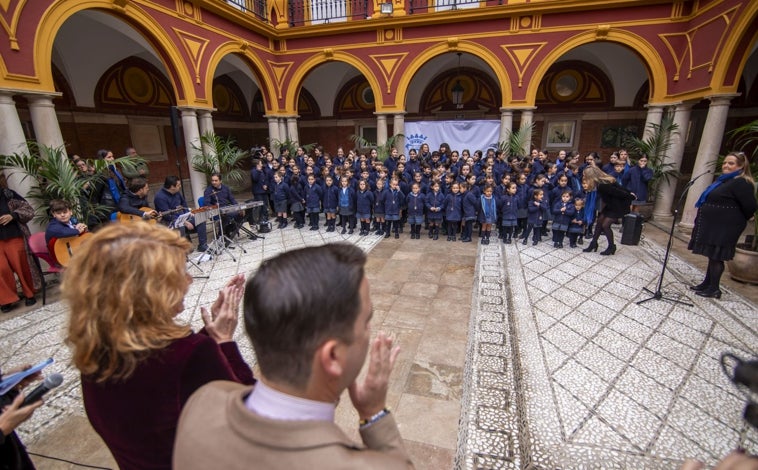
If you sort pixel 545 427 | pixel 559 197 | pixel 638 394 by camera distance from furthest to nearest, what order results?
pixel 559 197 → pixel 638 394 → pixel 545 427

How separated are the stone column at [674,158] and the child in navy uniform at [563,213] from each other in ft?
12.8

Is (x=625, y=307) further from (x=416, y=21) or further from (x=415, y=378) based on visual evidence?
(x=416, y=21)

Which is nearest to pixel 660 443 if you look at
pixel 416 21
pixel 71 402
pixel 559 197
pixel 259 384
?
pixel 259 384

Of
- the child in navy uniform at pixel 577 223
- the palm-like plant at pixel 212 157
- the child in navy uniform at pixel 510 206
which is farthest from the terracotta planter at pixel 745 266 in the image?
the palm-like plant at pixel 212 157

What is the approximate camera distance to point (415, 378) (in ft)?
10.1

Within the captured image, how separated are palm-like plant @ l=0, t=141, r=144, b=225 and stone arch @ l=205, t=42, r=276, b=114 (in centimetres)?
458

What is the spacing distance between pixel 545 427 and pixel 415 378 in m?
1.03

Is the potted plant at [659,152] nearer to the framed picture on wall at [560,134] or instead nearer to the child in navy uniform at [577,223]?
the child in navy uniform at [577,223]

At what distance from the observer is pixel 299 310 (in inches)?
30.5

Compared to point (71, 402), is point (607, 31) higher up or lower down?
higher up

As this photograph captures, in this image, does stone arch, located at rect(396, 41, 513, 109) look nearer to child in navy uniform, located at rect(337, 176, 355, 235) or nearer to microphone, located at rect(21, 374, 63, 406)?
child in navy uniform, located at rect(337, 176, 355, 235)

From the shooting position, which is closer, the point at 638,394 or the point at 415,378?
the point at 638,394

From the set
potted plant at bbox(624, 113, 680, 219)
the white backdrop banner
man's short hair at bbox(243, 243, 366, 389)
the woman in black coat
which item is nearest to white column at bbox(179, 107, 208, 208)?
the white backdrop banner

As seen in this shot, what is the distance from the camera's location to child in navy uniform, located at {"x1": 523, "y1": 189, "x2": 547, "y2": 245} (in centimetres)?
678
